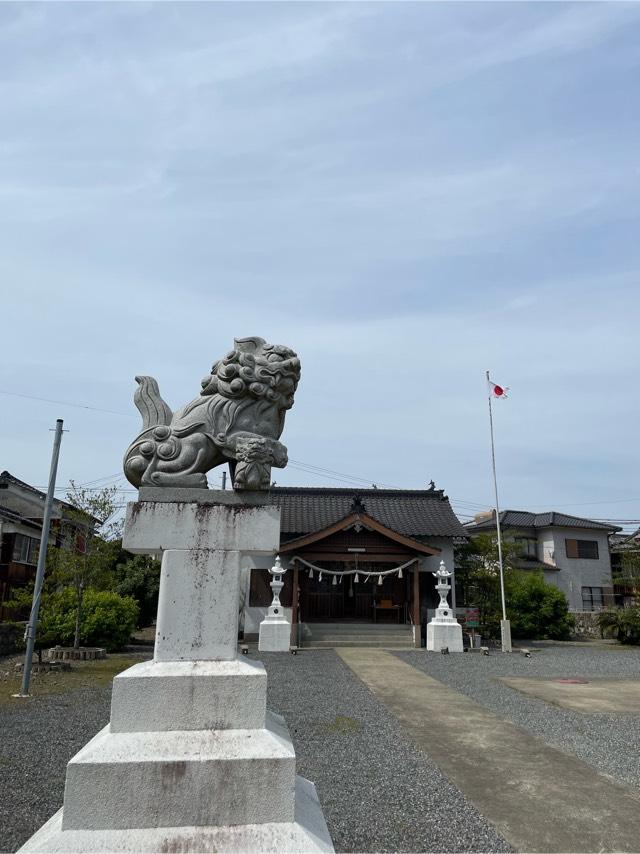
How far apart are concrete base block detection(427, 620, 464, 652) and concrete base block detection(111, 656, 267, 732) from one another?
14923 mm

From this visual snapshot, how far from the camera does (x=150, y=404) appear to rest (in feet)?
12.3

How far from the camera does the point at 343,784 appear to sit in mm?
4852

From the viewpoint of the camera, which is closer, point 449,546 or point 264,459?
point 264,459

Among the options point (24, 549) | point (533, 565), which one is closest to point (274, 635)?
point (24, 549)

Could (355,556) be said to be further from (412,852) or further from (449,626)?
(412,852)

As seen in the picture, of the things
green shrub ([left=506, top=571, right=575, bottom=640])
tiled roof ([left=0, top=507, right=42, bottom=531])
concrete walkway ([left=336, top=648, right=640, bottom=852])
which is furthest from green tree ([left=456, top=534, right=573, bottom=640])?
tiled roof ([left=0, top=507, right=42, bottom=531])

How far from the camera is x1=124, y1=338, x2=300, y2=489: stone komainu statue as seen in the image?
3.45m

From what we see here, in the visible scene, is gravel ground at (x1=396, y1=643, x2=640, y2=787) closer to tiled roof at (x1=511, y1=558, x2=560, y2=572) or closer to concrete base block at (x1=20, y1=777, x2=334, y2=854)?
concrete base block at (x1=20, y1=777, x2=334, y2=854)

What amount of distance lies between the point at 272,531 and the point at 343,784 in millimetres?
3000

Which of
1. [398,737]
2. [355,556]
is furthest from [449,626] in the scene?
[398,737]

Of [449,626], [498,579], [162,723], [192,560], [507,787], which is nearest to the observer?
[162,723]

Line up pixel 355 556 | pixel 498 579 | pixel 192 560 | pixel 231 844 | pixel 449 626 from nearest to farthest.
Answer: pixel 231 844 → pixel 192 560 → pixel 449 626 → pixel 355 556 → pixel 498 579

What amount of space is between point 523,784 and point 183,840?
3.52m

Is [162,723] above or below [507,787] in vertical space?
above
